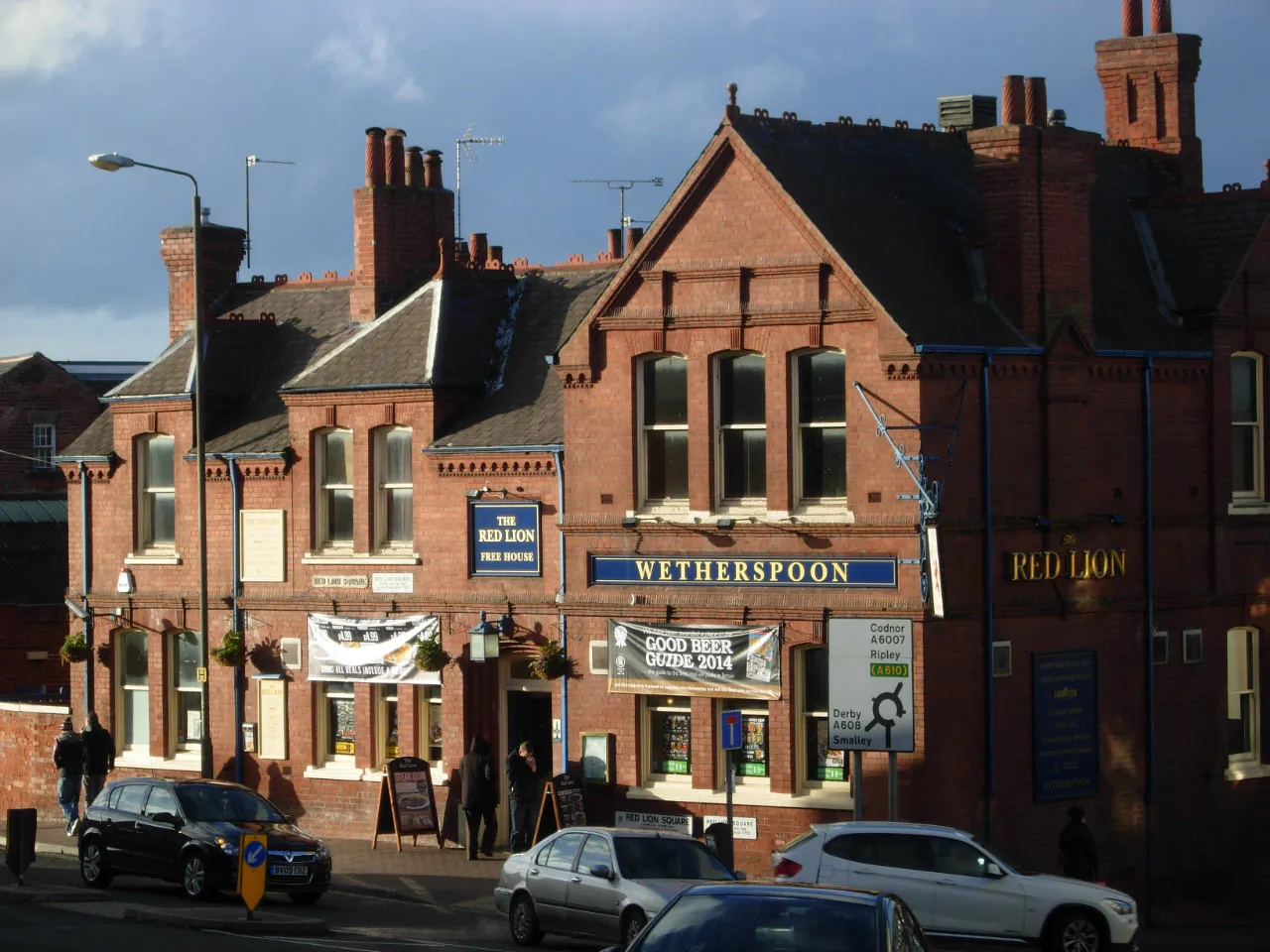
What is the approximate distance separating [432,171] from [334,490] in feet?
21.8

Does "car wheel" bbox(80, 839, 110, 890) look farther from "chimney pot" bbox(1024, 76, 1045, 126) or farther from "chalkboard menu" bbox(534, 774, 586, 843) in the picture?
"chimney pot" bbox(1024, 76, 1045, 126)

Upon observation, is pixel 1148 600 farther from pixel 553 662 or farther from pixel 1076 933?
pixel 553 662

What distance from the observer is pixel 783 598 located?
27.1 m

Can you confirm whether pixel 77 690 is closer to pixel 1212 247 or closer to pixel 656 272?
pixel 656 272

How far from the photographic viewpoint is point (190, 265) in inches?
1481

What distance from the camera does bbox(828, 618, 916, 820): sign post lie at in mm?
25859

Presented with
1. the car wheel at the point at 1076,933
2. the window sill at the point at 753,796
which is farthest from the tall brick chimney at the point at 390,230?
the car wheel at the point at 1076,933

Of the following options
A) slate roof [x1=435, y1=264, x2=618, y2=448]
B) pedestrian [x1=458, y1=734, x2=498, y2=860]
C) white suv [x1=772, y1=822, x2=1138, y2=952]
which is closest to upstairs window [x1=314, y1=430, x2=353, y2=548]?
slate roof [x1=435, y1=264, x2=618, y2=448]

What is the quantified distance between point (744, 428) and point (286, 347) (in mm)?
11592

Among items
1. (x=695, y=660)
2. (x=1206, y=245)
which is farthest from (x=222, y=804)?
(x=1206, y=245)

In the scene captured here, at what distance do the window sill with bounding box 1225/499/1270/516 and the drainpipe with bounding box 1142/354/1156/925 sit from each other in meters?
1.87

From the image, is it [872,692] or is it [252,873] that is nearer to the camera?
[252,873]

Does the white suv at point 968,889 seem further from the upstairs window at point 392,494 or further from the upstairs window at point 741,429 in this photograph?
the upstairs window at point 392,494

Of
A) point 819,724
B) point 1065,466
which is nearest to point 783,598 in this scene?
point 819,724
